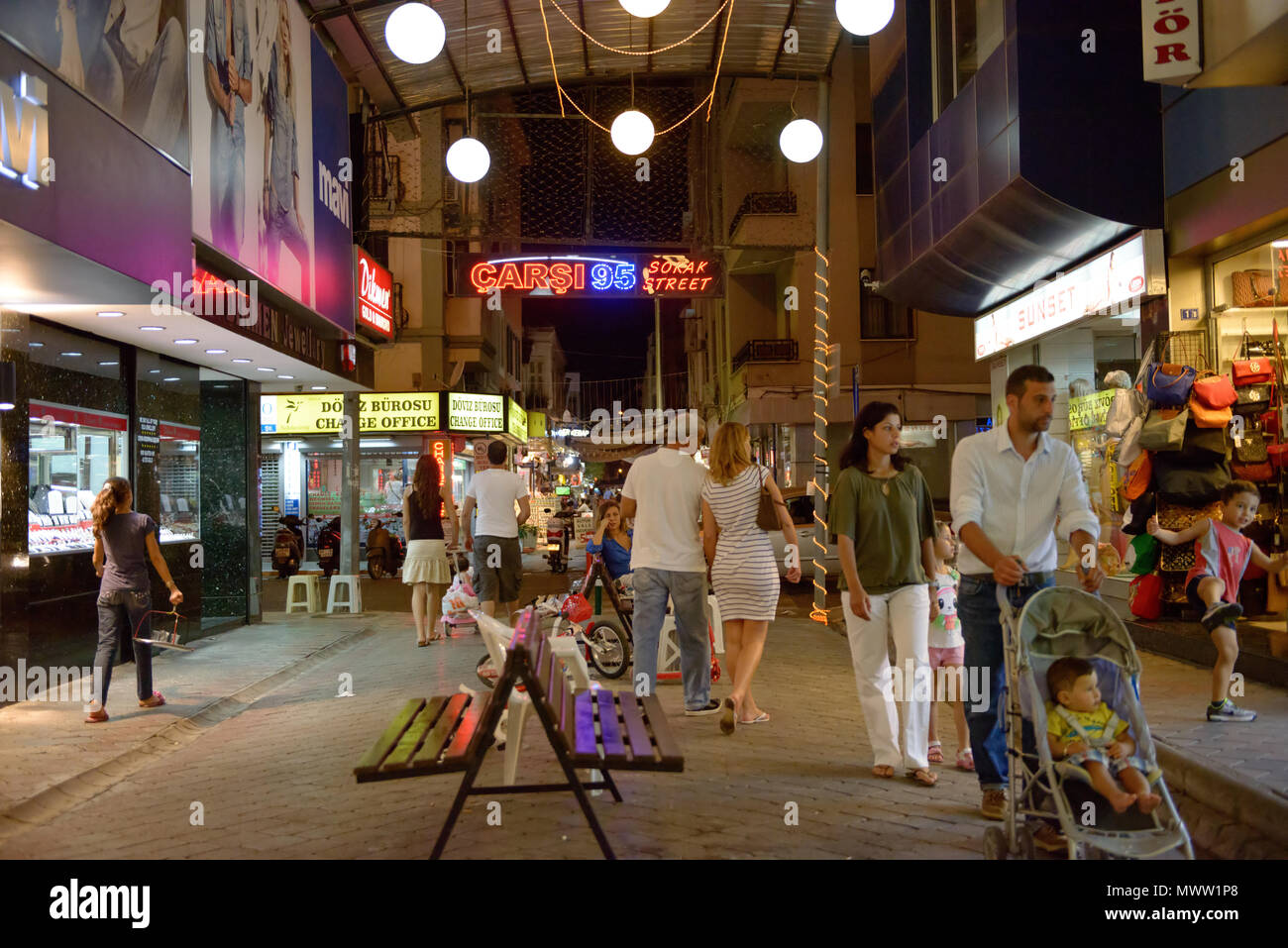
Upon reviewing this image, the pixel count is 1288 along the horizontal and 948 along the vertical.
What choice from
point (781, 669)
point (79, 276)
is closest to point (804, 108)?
point (781, 669)

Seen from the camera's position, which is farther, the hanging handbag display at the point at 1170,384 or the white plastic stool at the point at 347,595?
the white plastic stool at the point at 347,595

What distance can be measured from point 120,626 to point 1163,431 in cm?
878

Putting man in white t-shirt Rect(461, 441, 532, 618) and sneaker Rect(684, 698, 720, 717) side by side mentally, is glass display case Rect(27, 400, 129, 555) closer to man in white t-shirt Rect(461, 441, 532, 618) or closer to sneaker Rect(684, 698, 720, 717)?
man in white t-shirt Rect(461, 441, 532, 618)

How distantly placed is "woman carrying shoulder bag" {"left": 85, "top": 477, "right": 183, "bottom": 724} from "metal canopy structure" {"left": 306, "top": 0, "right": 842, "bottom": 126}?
865 cm

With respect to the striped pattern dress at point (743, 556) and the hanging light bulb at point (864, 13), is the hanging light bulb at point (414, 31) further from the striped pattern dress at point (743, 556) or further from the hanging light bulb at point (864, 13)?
the striped pattern dress at point (743, 556)

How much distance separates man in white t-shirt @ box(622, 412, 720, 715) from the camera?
760cm

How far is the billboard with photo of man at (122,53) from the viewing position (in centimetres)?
693

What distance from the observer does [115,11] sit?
819cm

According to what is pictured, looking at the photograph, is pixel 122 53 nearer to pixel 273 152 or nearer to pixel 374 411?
pixel 273 152

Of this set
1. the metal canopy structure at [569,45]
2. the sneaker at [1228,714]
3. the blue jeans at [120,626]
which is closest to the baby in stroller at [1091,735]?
the sneaker at [1228,714]

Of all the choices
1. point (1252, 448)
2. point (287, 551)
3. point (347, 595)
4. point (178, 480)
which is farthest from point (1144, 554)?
point (287, 551)

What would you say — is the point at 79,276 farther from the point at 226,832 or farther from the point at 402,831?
the point at 402,831

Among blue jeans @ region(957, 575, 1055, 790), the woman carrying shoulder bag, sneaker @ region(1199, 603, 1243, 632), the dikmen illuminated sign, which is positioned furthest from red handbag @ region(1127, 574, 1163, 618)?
the woman carrying shoulder bag

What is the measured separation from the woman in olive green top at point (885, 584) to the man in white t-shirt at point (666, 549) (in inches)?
63.9
